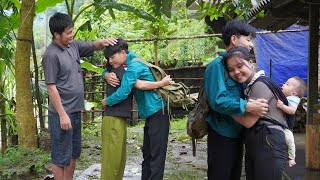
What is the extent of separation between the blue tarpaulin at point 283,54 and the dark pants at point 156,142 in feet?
26.5

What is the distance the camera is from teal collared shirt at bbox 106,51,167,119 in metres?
4.58

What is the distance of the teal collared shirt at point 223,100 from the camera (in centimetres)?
339

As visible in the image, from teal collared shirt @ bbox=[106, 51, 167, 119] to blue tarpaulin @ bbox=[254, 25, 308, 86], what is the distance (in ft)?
26.4

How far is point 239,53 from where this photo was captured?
11.3ft

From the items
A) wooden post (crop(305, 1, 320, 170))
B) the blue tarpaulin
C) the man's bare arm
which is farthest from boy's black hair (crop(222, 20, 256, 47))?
the blue tarpaulin

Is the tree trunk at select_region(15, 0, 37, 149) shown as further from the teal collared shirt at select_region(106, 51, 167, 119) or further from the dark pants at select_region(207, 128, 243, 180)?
the dark pants at select_region(207, 128, 243, 180)

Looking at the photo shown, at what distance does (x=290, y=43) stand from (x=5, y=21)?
8134mm

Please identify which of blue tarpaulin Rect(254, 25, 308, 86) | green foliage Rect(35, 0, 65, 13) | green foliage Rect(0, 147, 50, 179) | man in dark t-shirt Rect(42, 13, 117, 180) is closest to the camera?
man in dark t-shirt Rect(42, 13, 117, 180)

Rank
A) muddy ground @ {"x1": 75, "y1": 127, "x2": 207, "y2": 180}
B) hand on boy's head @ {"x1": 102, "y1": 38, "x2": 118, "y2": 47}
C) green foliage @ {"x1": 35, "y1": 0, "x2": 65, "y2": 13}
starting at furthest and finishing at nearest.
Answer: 1. green foliage @ {"x1": 35, "y1": 0, "x2": 65, "y2": 13}
2. muddy ground @ {"x1": 75, "y1": 127, "x2": 207, "y2": 180}
3. hand on boy's head @ {"x1": 102, "y1": 38, "x2": 118, "y2": 47}

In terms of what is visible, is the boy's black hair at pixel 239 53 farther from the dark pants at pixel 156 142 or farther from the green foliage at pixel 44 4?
the green foliage at pixel 44 4

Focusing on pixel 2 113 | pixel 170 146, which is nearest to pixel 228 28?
pixel 2 113

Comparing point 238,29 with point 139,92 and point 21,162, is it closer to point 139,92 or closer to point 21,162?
point 139,92

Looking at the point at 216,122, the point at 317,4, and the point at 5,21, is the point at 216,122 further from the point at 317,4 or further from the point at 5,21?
the point at 5,21

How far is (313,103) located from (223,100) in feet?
13.3
